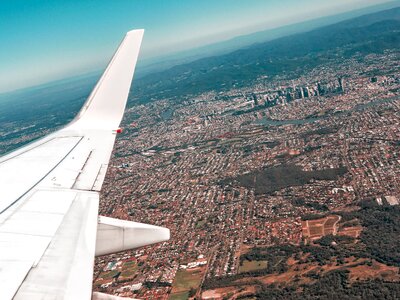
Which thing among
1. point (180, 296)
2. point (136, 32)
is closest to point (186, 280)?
point (180, 296)

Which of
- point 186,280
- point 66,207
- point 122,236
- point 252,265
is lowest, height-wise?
point 252,265

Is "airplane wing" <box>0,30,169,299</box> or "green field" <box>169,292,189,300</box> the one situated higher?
"airplane wing" <box>0,30,169,299</box>

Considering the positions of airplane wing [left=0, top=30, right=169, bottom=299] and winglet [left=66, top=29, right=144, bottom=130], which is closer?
Answer: airplane wing [left=0, top=30, right=169, bottom=299]

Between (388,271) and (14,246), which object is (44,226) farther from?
(388,271)

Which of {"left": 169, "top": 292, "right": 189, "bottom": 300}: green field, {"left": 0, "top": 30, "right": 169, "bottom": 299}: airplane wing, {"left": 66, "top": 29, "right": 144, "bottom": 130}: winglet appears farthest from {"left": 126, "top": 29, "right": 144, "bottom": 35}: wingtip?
{"left": 169, "top": 292, "right": 189, "bottom": 300}: green field

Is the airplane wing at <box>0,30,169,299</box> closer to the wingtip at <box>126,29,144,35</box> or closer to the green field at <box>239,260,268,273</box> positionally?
the wingtip at <box>126,29,144,35</box>

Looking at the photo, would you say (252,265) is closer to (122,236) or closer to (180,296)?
(180,296)

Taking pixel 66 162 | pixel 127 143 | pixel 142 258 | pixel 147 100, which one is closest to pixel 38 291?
pixel 66 162
